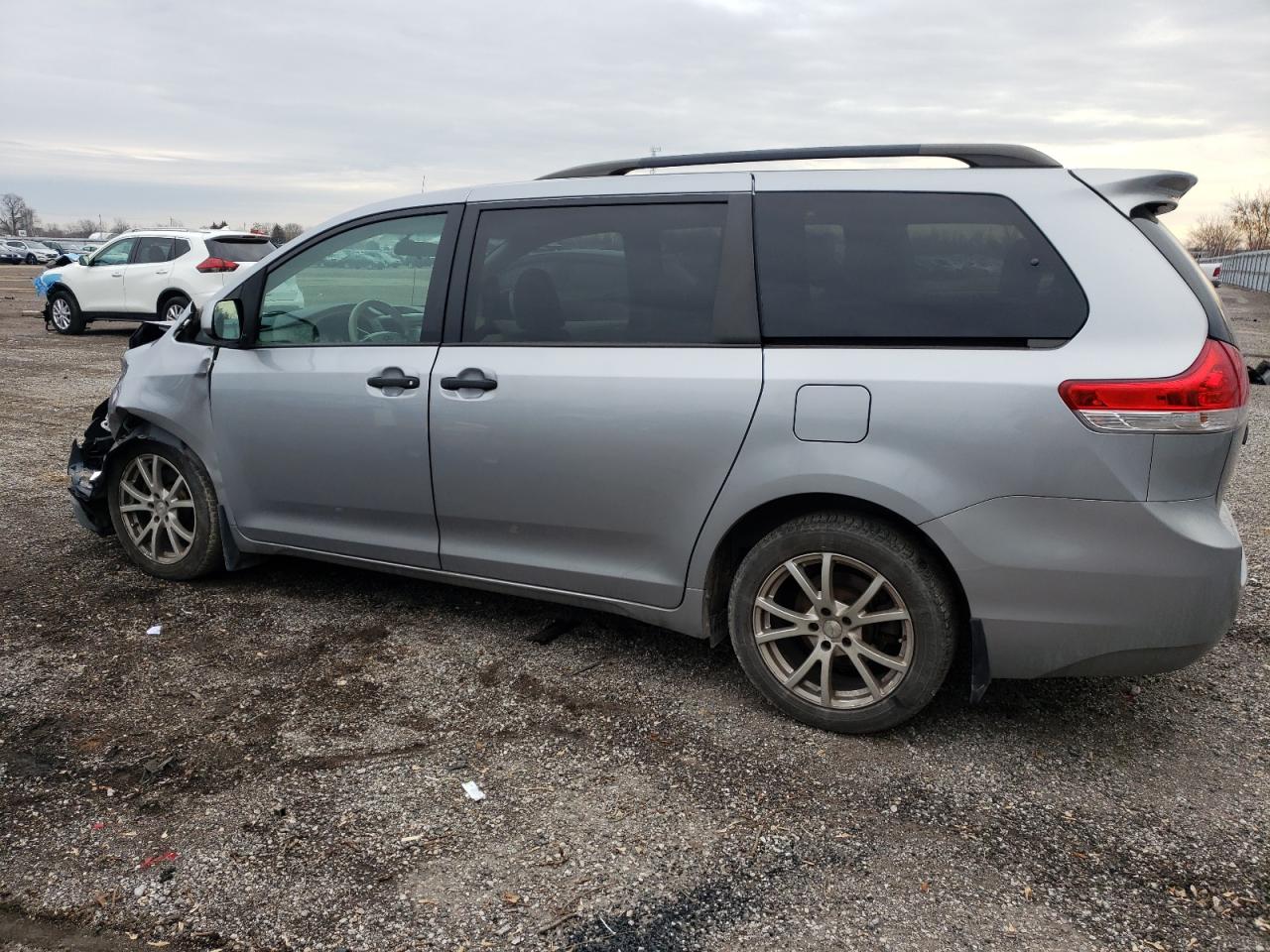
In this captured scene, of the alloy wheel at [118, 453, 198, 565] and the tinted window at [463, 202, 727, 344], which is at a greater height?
the tinted window at [463, 202, 727, 344]

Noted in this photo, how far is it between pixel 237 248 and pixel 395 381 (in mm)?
13675

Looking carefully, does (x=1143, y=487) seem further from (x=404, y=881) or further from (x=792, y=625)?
(x=404, y=881)

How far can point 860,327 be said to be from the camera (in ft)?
10.5

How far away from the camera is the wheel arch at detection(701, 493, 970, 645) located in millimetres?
3178

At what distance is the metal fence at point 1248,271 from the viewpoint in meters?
49.6

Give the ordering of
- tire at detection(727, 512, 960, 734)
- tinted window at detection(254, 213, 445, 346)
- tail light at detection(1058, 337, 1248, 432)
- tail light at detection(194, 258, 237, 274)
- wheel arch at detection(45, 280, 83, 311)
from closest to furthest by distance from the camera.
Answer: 1. tail light at detection(1058, 337, 1248, 432)
2. tire at detection(727, 512, 960, 734)
3. tinted window at detection(254, 213, 445, 346)
4. tail light at detection(194, 258, 237, 274)
5. wheel arch at detection(45, 280, 83, 311)

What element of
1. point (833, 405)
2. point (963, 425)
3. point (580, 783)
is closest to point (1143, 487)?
point (963, 425)

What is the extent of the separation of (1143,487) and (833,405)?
3.01ft

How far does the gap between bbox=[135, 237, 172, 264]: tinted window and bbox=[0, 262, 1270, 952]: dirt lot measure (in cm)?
1313

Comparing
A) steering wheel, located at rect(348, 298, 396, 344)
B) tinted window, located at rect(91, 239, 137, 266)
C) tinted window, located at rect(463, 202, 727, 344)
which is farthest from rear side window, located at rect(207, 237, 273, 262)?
tinted window, located at rect(463, 202, 727, 344)

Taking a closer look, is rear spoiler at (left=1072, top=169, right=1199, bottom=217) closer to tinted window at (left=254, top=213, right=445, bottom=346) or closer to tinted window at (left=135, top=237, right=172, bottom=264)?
tinted window at (left=254, top=213, right=445, bottom=346)

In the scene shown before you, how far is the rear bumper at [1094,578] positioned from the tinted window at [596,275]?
1145 mm

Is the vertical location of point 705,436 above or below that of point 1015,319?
below

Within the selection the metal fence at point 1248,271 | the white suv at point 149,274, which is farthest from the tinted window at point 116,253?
the metal fence at point 1248,271
